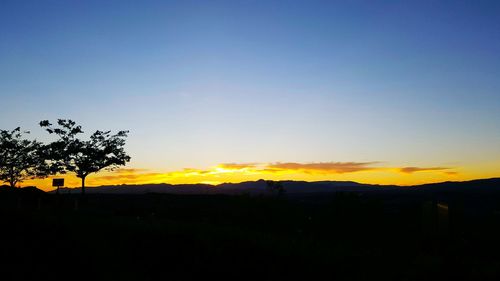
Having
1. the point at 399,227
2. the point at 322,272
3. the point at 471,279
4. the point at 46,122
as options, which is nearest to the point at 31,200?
the point at 46,122

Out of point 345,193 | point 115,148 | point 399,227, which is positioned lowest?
point 399,227

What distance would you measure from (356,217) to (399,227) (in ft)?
8.79

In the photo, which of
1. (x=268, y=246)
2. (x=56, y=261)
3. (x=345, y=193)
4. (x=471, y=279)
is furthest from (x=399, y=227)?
(x=56, y=261)

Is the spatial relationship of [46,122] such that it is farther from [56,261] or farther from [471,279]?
[471,279]

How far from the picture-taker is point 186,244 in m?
14.0

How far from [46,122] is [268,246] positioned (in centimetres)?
4308

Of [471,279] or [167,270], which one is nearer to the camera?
[471,279]

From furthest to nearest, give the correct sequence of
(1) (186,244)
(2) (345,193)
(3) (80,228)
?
(2) (345,193)
(3) (80,228)
(1) (186,244)

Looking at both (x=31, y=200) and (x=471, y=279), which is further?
(x=31, y=200)

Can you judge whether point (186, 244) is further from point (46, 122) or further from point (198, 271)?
point (46, 122)

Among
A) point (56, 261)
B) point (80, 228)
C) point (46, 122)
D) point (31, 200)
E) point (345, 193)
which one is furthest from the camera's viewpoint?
point (46, 122)

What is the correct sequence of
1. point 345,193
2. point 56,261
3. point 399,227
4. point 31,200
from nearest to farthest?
point 56,261, point 399,227, point 345,193, point 31,200

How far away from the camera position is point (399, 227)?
1094 inches

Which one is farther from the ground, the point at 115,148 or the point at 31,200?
the point at 115,148
